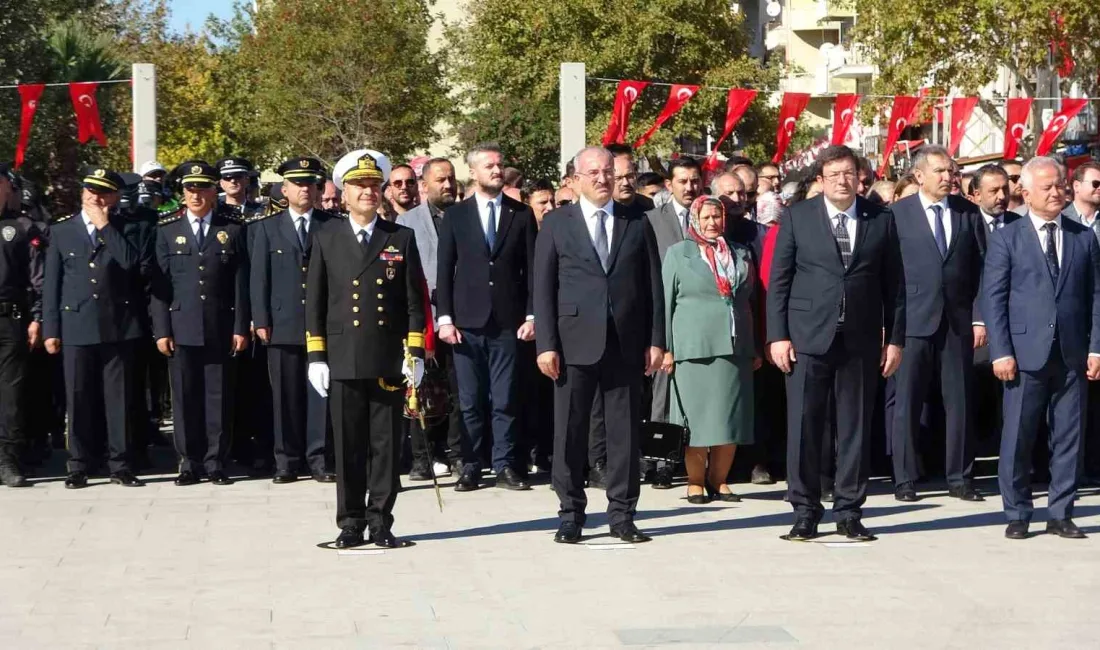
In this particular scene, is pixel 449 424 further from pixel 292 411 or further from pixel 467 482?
pixel 292 411

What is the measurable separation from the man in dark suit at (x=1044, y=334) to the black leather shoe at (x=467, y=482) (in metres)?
3.66

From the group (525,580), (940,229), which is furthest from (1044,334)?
(525,580)

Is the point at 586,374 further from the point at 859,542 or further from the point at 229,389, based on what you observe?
the point at 229,389

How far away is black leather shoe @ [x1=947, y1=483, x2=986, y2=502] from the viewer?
1178 cm

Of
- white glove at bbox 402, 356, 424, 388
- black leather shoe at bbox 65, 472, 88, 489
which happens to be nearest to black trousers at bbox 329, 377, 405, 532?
white glove at bbox 402, 356, 424, 388

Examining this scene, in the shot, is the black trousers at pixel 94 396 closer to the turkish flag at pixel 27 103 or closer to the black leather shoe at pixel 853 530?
the black leather shoe at pixel 853 530

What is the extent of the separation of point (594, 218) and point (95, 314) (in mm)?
4129

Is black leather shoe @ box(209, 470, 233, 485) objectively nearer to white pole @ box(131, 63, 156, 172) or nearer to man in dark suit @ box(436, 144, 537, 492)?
man in dark suit @ box(436, 144, 537, 492)

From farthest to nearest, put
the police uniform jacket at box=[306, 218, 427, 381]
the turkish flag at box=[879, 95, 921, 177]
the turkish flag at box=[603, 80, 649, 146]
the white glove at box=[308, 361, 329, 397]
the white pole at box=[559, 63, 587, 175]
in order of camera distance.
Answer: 1. the turkish flag at box=[879, 95, 921, 177]
2. the turkish flag at box=[603, 80, 649, 146]
3. the white pole at box=[559, 63, 587, 175]
4. the police uniform jacket at box=[306, 218, 427, 381]
5. the white glove at box=[308, 361, 329, 397]

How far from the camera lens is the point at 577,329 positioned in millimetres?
10023

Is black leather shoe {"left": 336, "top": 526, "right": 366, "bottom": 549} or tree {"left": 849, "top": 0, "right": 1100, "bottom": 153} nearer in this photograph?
black leather shoe {"left": 336, "top": 526, "right": 366, "bottom": 549}

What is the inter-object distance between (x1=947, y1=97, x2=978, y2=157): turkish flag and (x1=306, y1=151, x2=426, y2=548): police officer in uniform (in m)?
16.8

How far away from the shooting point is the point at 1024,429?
10273mm

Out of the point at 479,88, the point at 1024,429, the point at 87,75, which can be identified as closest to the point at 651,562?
the point at 1024,429
